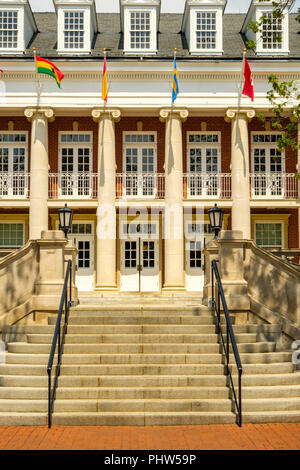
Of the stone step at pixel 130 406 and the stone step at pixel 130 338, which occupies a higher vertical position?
the stone step at pixel 130 338

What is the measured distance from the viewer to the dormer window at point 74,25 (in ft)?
76.8

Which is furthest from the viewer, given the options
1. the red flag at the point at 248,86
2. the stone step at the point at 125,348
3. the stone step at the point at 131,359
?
the red flag at the point at 248,86

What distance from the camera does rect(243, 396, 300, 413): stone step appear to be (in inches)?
345

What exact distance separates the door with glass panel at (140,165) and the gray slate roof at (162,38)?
11.5 ft

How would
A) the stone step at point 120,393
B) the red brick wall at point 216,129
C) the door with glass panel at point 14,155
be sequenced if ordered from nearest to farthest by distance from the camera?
the stone step at point 120,393, the door with glass panel at point 14,155, the red brick wall at point 216,129

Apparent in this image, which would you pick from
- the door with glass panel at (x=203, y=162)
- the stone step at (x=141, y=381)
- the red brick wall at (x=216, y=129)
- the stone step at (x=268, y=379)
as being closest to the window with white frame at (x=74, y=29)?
the red brick wall at (x=216, y=129)

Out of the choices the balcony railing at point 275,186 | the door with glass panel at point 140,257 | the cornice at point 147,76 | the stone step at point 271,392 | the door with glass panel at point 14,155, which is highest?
the cornice at point 147,76

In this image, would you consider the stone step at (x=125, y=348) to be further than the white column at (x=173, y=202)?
No

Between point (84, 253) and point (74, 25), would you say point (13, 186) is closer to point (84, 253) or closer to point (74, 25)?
point (84, 253)

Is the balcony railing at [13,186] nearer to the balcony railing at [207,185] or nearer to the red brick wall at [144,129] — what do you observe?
the red brick wall at [144,129]

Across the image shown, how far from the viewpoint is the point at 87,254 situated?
2411 cm

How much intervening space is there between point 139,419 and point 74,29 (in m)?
19.1
